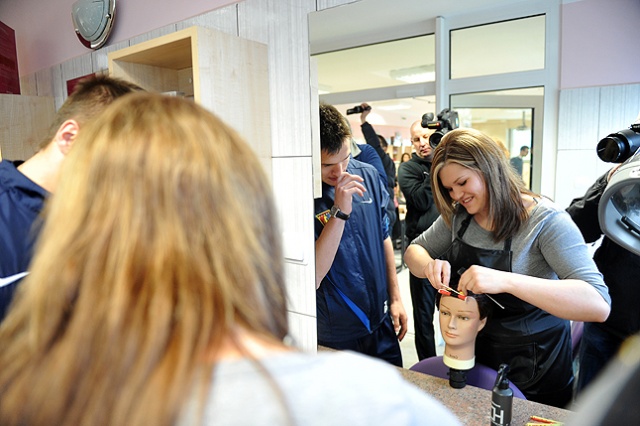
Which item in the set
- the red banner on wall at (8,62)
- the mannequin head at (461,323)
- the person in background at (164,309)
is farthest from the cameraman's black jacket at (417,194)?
the red banner on wall at (8,62)

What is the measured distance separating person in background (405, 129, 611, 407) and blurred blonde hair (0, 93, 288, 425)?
0.73m

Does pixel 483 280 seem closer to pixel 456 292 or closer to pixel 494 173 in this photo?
Result: pixel 456 292

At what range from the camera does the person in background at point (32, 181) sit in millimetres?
1125

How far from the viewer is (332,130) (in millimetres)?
1379

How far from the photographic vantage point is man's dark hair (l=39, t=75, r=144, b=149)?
44.3 inches

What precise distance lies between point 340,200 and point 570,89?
68 centimetres

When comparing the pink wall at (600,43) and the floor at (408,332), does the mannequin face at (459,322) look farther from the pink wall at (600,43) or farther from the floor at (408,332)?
the pink wall at (600,43)

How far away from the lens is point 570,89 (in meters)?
1.01

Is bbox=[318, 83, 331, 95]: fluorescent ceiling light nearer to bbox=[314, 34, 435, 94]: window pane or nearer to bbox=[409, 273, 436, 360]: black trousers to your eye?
bbox=[314, 34, 435, 94]: window pane

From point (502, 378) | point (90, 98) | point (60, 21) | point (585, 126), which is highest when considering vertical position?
point (60, 21)

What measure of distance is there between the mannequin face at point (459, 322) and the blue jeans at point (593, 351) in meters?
0.22

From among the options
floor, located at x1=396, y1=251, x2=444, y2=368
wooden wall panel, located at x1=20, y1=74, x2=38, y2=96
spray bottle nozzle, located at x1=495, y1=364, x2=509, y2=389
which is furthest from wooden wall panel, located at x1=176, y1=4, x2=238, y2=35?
wooden wall panel, located at x1=20, y1=74, x2=38, y2=96

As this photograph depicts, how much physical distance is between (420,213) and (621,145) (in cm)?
50

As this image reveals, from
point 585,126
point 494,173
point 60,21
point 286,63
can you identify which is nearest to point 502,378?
point 494,173
